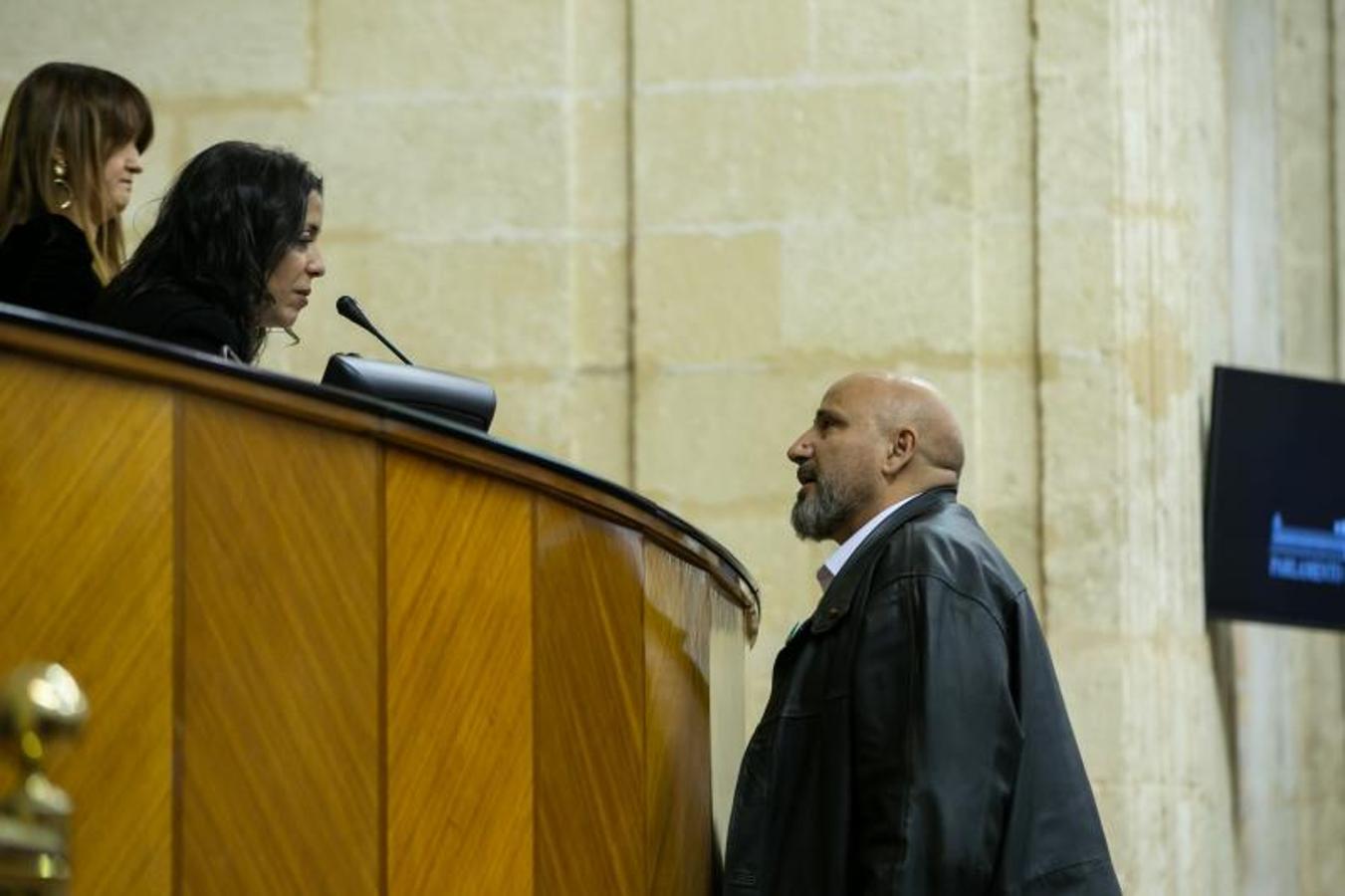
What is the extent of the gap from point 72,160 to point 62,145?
0.03m

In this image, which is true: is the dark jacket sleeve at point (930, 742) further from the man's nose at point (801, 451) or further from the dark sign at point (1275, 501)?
the dark sign at point (1275, 501)

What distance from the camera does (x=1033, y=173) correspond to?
22.0ft

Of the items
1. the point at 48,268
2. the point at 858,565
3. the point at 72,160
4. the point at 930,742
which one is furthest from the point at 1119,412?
the point at 48,268

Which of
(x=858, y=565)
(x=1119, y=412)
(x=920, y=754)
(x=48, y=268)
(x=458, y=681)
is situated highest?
(x=48, y=268)

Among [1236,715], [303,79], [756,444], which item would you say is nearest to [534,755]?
[756,444]

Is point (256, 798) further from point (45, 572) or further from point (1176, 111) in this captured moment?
point (1176, 111)

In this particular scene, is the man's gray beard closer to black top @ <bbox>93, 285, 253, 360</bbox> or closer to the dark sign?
black top @ <bbox>93, 285, 253, 360</bbox>

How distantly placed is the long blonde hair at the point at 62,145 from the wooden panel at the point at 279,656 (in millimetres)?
1009

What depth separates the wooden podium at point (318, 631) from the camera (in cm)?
264

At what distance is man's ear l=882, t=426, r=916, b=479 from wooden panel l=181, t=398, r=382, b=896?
3.87 ft

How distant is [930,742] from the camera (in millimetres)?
3533

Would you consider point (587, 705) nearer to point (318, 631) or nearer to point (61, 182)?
point (318, 631)

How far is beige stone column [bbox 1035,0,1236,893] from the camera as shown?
661 cm

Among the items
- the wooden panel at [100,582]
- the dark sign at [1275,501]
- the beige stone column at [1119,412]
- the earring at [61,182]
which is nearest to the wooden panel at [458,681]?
the wooden panel at [100,582]
